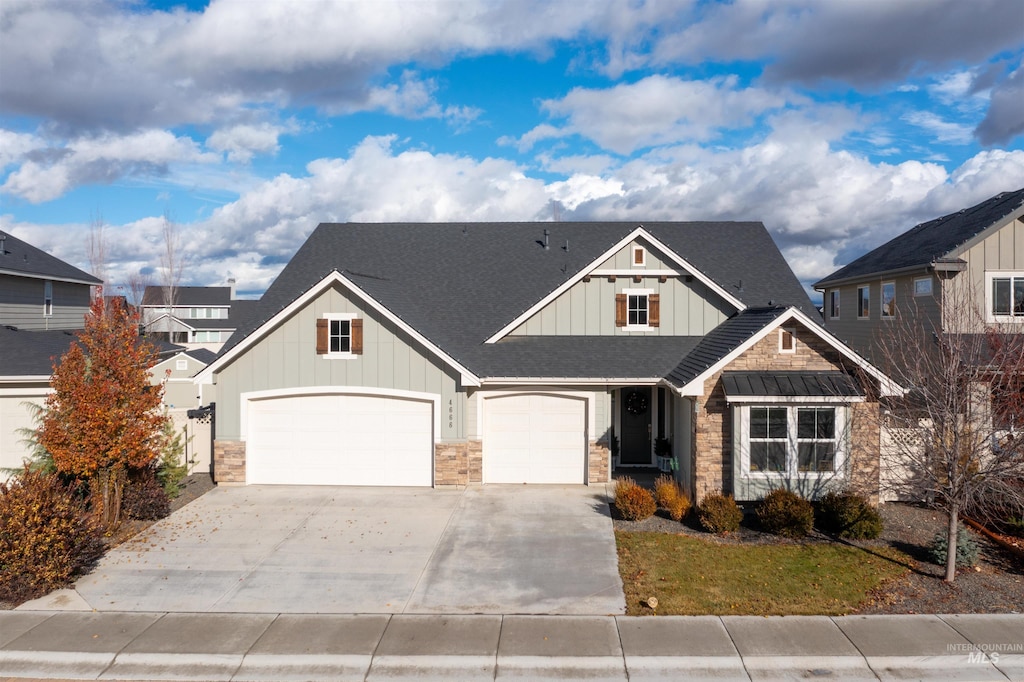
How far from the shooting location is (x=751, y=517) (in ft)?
45.1

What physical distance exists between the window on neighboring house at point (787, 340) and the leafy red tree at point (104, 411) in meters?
13.2

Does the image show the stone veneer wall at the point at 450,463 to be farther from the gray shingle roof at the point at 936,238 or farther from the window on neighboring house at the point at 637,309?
the gray shingle roof at the point at 936,238

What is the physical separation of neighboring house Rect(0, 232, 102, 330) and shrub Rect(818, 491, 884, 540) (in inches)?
882

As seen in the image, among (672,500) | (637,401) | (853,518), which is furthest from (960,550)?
(637,401)

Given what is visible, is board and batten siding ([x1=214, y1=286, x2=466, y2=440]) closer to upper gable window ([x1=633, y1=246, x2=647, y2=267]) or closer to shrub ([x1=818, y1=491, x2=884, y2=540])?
upper gable window ([x1=633, y1=246, x2=647, y2=267])

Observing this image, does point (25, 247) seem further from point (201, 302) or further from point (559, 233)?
point (201, 302)

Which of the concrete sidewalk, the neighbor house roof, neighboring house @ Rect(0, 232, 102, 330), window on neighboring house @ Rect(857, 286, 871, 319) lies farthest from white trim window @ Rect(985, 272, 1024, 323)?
the neighbor house roof

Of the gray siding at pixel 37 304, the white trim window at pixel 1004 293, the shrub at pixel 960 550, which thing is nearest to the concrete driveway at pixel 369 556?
the shrub at pixel 960 550

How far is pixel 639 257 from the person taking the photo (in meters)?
18.3

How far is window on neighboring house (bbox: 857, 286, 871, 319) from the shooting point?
23984 mm

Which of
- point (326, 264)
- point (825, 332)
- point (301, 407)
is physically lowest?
point (301, 407)

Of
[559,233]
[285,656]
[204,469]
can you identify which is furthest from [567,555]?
[559,233]

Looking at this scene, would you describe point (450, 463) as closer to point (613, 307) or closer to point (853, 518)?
point (613, 307)

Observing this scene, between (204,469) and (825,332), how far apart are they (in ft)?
53.2
